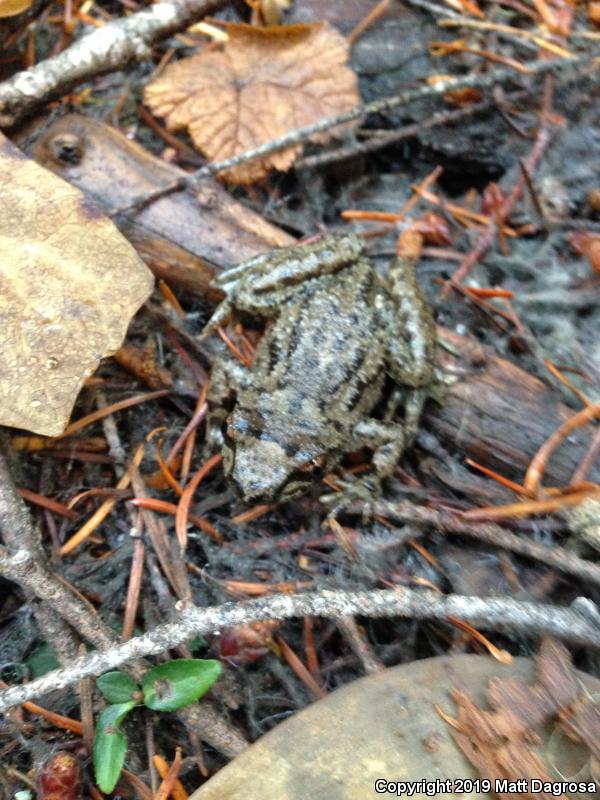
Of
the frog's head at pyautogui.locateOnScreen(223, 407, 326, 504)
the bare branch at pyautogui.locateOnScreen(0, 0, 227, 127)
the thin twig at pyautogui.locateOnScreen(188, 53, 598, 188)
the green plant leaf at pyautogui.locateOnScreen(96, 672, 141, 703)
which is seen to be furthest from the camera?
the thin twig at pyautogui.locateOnScreen(188, 53, 598, 188)

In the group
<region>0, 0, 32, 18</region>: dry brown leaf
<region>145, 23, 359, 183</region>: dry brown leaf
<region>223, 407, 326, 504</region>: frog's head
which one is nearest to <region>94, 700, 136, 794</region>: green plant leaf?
<region>223, 407, 326, 504</region>: frog's head

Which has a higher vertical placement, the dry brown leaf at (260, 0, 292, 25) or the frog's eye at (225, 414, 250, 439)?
the dry brown leaf at (260, 0, 292, 25)

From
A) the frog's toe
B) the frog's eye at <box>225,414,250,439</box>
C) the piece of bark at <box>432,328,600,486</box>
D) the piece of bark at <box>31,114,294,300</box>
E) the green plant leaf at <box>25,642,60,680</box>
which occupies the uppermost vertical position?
the piece of bark at <box>31,114,294,300</box>

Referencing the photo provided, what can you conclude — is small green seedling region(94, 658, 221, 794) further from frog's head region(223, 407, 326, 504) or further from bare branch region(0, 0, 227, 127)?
bare branch region(0, 0, 227, 127)

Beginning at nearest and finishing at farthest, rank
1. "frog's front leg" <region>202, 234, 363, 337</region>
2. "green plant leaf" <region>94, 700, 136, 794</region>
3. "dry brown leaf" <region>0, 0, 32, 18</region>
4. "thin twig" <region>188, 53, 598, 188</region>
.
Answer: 1. "green plant leaf" <region>94, 700, 136, 794</region>
2. "dry brown leaf" <region>0, 0, 32, 18</region>
3. "frog's front leg" <region>202, 234, 363, 337</region>
4. "thin twig" <region>188, 53, 598, 188</region>

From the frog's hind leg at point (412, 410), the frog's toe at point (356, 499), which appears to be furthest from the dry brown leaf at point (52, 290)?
the frog's hind leg at point (412, 410)

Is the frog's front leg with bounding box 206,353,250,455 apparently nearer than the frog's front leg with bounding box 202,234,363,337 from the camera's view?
Yes

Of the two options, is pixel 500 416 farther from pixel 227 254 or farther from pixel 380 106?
pixel 380 106

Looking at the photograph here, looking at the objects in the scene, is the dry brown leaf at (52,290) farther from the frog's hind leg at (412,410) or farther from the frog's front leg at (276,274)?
the frog's hind leg at (412,410)
